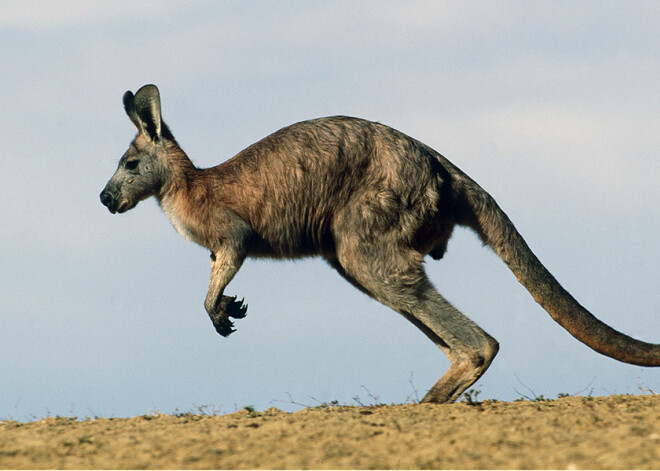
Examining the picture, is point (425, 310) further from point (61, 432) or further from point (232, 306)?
point (61, 432)

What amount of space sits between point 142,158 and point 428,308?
361 centimetres

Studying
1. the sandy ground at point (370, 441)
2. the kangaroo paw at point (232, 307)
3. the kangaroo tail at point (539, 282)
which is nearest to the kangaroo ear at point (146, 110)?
the kangaroo paw at point (232, 307)

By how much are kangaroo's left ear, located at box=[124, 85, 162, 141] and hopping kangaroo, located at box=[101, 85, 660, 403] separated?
21 mm

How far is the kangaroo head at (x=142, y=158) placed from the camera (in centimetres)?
908

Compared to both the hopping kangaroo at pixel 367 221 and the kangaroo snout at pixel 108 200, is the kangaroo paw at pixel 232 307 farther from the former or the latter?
the kangaroo snout at pixel 108 200

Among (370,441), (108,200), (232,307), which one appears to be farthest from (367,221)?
A: (108,200)

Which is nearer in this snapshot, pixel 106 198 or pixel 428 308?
pixel 428 308

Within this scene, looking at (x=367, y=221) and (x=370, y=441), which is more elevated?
(x=367, y=221)

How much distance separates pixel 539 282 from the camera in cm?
816

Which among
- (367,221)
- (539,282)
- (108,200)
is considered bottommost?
(539,282)

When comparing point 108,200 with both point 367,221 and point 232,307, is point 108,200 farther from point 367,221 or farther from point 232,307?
point 367,221

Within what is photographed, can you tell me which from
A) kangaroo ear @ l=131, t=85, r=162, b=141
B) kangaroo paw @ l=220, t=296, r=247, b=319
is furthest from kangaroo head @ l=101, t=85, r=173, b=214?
kangaroo paw @ l=220, t=296, r=247, b=319

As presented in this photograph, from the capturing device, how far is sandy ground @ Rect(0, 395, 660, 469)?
5184mm

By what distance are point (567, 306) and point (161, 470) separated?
4454 millimetres
